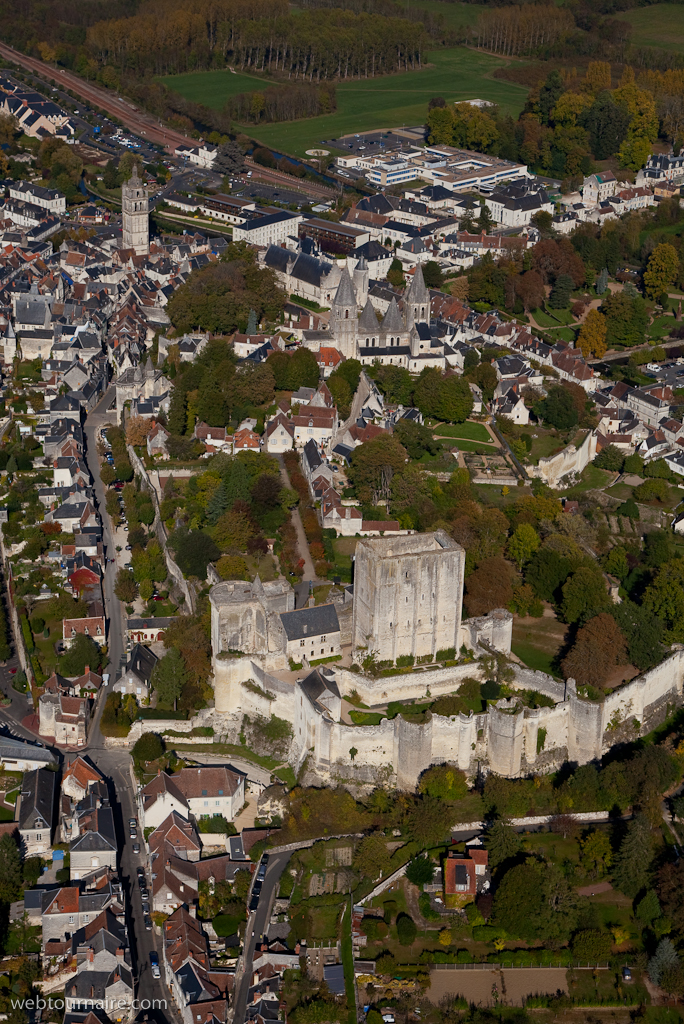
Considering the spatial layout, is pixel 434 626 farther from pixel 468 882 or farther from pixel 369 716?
pixel 468 882

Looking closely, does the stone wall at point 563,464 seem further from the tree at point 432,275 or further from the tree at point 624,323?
the tree at point 432,275

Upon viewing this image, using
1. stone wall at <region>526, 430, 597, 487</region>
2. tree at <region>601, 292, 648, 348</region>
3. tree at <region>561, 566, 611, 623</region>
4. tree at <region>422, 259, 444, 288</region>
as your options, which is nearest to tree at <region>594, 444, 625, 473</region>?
stone wall at <region>526, 430, 597, 487</region>

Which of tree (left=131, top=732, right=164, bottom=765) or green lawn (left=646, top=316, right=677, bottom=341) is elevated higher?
green lawn (left=646, top=316, right=677, bottom=341)

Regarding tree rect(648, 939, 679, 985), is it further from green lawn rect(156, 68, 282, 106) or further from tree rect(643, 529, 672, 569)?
green lawn rect(156, 68, 282, 106)

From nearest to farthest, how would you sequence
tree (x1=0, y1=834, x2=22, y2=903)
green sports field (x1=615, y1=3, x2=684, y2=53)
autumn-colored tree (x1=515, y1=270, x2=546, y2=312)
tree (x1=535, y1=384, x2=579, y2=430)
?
tree (x1=0, y1=834, x2=22, y2=903) < tree (x1=535, y1=384, x2=579, y2=430) < autumn-colored tree (x1=515, y1=270, x2=546, y2=312) < green sports field (x1=615, y1=3, x2=684, y2=53)

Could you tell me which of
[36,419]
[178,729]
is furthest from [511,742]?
[36,419]

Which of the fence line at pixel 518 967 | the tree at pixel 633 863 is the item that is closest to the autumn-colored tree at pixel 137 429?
the tree at pixel 633 863
